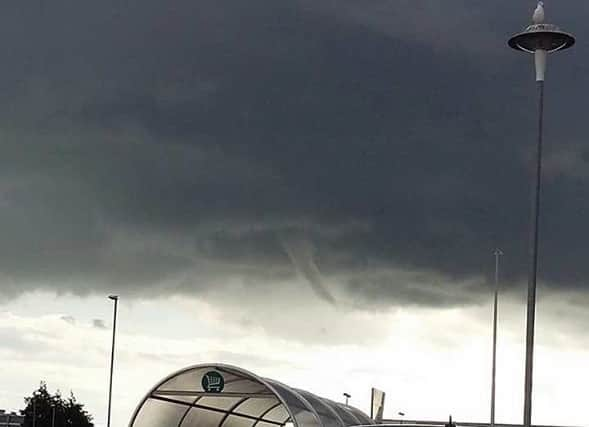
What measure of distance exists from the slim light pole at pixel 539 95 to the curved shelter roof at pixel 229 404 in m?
23.5

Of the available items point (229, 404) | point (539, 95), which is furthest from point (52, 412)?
point (539, 95)

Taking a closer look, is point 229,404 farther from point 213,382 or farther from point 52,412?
point 52,412

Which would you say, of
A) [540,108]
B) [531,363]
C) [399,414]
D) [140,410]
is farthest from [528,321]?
[399,414]

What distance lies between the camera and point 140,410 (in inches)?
2124

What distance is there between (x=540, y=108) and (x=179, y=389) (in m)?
28.1

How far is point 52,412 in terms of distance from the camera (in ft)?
381

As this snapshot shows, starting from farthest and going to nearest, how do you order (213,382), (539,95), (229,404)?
(229,404) → (213,382) → (539,95)

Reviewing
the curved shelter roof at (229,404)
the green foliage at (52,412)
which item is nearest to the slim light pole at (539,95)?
the curved shelter roof at (229,404)

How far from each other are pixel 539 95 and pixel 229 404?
3385 cm

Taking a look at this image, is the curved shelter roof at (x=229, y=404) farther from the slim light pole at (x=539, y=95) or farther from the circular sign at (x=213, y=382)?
the slim light pole at (x=539, y=95)

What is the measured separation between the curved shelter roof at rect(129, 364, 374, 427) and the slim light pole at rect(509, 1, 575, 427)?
23529 mm

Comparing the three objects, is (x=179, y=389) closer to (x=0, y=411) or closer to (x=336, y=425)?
(x=336, y=425)

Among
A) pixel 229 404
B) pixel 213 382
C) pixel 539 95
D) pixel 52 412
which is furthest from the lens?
pixel 52 412

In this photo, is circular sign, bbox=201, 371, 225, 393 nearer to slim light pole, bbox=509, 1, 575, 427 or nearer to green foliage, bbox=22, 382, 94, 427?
slim light pole, bbox=509, 1, 575, 427
